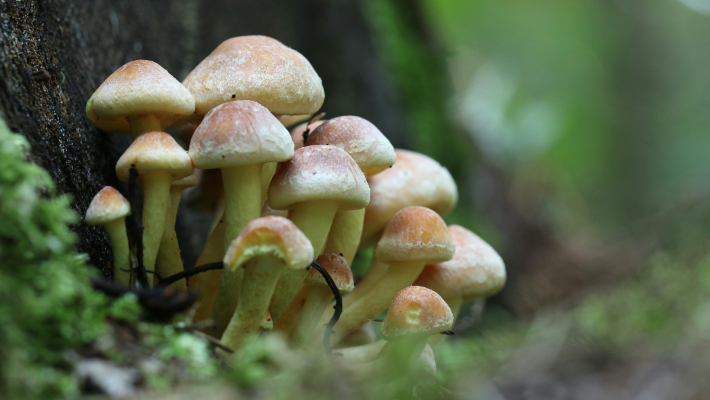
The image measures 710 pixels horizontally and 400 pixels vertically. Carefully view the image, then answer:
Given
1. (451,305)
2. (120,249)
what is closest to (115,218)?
(120,249)

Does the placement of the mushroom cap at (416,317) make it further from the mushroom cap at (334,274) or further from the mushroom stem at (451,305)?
the mushroom stem at (451,305)

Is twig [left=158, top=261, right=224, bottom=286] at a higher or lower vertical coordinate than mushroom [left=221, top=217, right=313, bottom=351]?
lower

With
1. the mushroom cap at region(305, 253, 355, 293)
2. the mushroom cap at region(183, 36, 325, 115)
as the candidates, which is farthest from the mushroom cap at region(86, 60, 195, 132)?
the mushroom cap at region(305, 253, 355, 293)

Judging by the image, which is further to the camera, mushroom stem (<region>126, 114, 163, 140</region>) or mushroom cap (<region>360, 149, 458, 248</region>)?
mushroom cap (<region>360, 149, 458, 248</region>)

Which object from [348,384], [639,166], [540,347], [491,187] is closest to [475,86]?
[491,187]

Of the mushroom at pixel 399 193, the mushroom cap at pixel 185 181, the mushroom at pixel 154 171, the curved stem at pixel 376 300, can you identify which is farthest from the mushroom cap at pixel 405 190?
the mushroom at pixel 154 171

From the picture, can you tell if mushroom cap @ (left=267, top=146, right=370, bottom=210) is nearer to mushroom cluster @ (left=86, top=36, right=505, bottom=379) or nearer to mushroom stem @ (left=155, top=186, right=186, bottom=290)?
mushroom cluster @ (left=86, top=36, right=505, bottom=379)
